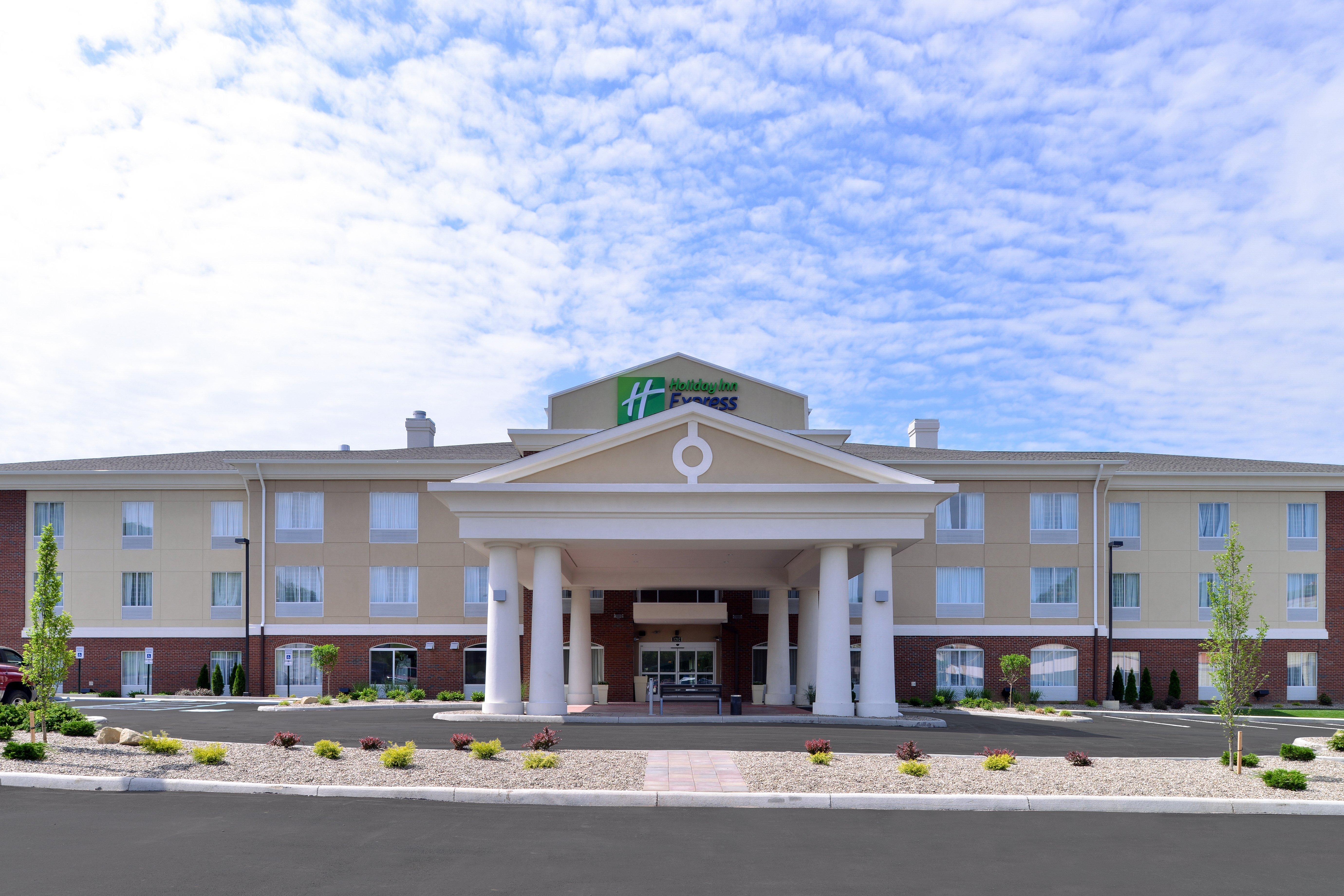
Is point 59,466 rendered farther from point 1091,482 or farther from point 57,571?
point 1091,482

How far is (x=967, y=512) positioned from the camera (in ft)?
121

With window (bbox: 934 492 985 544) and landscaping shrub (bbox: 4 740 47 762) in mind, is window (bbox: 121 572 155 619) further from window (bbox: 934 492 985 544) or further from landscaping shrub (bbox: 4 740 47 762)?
window (bbox: 934 492 985 544)

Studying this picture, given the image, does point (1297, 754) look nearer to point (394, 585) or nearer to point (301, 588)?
point (394, 585)

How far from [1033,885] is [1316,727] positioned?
71.5ft

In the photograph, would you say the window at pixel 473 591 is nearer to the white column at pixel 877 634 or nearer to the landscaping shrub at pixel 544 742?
the white column at pixel 877 634

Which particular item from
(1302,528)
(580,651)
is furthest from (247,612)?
(1302,528)

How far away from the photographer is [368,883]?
840 cm

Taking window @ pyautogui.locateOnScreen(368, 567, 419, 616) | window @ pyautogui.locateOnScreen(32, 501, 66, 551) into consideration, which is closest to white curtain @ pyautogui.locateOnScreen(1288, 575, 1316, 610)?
window @ pyautogui.locateOnScreen(368, 567, 419, 616)

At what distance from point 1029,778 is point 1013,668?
2140 cm

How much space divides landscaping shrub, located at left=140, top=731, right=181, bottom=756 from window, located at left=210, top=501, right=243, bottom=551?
2320 centimetres

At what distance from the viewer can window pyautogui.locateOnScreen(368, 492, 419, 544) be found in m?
36.8

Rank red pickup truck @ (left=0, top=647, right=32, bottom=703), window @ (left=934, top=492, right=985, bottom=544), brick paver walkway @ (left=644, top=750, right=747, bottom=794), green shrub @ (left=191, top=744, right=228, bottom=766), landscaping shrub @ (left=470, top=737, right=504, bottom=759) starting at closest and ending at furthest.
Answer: brick paver walkway @ (left=644, top=750, right=747, bottom=794)
green shrub @ (left=191, top=744, right=228, bottom=766)
landscaping shrub @ (left=470, top=737, right=504, bottom=759)
red pickup truck @ (left=0, top=647, right=32, bottom=703)
window @ (left=934, top=492, right=985, bottom=544)

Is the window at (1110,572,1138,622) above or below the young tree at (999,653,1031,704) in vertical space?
above

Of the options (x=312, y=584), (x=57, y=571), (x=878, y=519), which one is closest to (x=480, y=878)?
(x=878, y=519)
